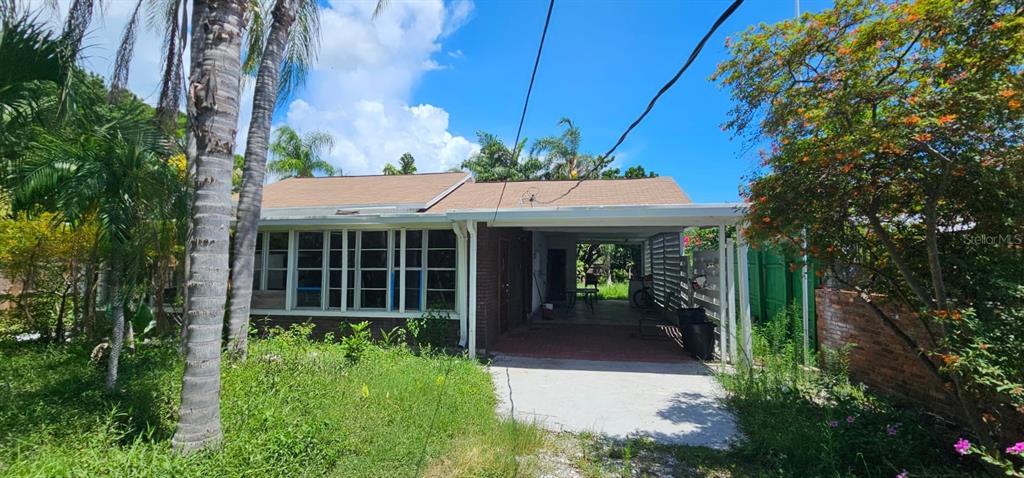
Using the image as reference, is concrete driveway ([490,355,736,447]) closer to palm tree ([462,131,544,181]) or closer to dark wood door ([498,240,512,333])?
dark wood door ([498,240,512,333])

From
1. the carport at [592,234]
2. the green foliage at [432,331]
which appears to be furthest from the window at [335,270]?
the carport at [592,234]

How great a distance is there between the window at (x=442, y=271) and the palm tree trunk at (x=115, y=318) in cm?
461

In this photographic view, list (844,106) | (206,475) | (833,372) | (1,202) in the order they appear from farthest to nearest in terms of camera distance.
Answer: (1,202) < (833,372) < (844,106) < (206,475)

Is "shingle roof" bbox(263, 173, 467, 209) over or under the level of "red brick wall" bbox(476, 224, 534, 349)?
over

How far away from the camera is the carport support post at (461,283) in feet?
26.3

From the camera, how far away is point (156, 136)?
538 cm

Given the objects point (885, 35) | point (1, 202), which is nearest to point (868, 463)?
point (885, 35)

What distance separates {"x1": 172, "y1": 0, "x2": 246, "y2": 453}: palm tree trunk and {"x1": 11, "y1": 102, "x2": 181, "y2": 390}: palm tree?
7.20ft

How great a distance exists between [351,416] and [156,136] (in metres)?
4.18

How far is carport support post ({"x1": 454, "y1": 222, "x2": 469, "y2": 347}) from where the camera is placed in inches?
316

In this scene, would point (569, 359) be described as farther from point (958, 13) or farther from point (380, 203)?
point (958, 13)

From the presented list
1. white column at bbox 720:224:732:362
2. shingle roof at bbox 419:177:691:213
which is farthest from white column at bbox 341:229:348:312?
white column at bbox 720:224:732:362

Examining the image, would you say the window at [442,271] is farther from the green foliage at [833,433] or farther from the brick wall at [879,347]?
the brick wall at [879,347]

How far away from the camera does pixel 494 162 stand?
26.6 m
